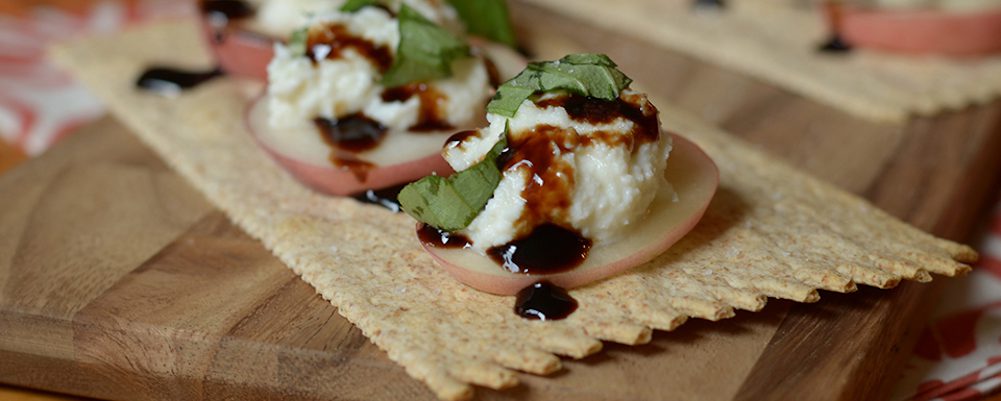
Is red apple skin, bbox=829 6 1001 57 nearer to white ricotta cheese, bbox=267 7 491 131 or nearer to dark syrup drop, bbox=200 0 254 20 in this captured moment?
white ricotta cheese, bbox=267 7 491 131

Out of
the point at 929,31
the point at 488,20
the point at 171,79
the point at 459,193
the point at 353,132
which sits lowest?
the point at 171,79

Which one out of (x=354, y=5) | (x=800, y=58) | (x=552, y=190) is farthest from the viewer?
(x=800, y=58)

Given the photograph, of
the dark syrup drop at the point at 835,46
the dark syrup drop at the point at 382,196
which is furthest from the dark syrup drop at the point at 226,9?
the dark syrup drop at the point at 835,46

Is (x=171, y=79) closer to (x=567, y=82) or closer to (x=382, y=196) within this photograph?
(x=382, y=196)

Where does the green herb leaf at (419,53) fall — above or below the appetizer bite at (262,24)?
above

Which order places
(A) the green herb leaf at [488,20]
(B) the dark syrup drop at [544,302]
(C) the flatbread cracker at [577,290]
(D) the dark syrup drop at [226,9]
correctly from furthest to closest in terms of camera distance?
1. (D) the dark syrup drop at [226,9]
2. (A) the green herb leaf at [488,20]
3. (B) the dark syrup drop at [544,302]
4. (C) the flatbread cracker at [577,290]

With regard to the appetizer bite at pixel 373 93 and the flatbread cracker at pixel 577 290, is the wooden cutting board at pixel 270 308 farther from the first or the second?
the appetizer bite at pixel 373 93

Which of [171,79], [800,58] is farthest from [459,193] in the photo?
[800,58]

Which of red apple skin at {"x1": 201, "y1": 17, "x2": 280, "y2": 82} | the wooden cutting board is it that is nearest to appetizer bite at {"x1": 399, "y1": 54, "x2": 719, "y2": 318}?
the wooden cutting board
